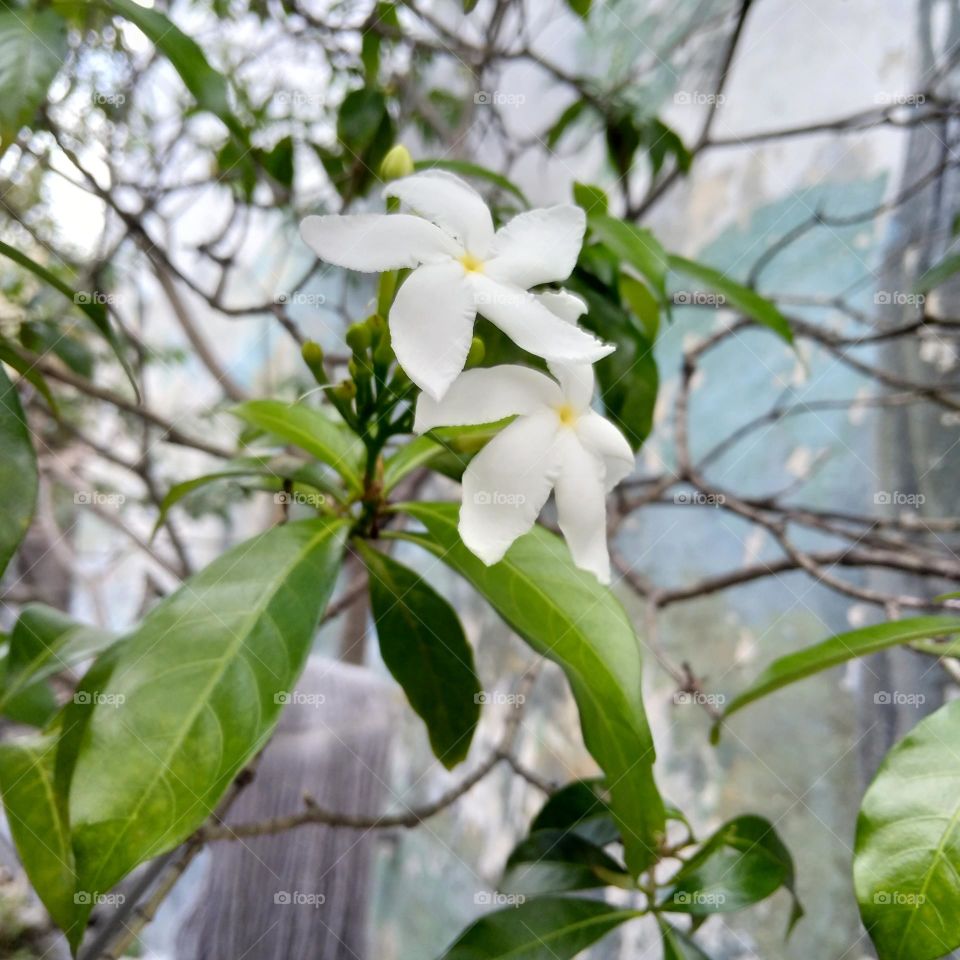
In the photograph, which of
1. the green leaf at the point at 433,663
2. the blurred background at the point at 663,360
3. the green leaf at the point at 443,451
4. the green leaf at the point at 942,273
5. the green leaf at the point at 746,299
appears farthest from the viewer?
the blurred background at the point at 663,360

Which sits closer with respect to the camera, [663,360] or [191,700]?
[191,700]

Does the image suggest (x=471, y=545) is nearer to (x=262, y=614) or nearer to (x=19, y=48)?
(x=262, y=614)

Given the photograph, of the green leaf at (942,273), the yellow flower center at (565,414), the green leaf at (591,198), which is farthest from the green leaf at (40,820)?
the green leaf at (942,273)

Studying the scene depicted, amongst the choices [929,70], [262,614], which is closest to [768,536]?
[929,70]

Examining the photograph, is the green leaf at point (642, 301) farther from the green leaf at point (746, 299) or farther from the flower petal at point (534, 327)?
the flower petal at point (534, 327)

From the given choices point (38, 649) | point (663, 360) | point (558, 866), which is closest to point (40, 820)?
point (38, 649)

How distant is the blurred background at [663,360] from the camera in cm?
117

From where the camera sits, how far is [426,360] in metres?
0.35

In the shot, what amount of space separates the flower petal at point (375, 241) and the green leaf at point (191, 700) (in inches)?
7.7

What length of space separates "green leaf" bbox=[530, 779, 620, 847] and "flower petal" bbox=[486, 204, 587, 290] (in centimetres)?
43

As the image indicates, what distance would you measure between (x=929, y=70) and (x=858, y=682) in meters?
1.34

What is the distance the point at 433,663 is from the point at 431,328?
29 centimetres

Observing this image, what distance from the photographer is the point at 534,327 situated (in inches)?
14.4

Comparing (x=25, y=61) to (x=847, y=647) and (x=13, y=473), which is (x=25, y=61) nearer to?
(x=13, y=473)
